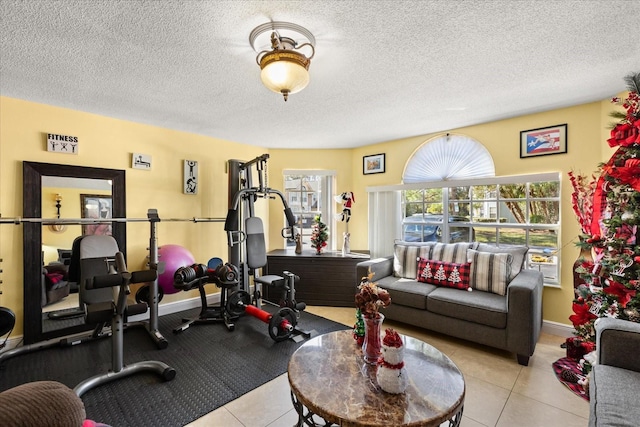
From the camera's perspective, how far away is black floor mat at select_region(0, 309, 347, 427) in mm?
1908

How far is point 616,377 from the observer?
145 centimetres

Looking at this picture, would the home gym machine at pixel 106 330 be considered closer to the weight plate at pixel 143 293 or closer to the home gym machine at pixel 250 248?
the weight plate at pixel 143 293

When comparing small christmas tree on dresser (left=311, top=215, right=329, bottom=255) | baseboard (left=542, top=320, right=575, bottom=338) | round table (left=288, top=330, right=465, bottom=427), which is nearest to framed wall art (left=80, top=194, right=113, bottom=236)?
small christmas tree on dresser (left=311, top=215, right=329, bottom=255)

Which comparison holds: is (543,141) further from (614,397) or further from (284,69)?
(284,69)

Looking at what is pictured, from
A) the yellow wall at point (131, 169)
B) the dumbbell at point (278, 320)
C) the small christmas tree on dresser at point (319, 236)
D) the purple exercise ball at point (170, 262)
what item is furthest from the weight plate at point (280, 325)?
the yellow wall at point (131, 169)

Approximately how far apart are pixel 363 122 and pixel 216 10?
85.8 inches

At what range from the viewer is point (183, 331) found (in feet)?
10.2

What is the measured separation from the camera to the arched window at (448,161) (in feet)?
11.7

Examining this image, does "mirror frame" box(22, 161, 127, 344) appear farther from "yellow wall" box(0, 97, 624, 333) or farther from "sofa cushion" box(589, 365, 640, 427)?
"sofa cushion" box(589, 365, 640, 427)

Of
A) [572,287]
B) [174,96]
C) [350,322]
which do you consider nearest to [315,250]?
[350,322]

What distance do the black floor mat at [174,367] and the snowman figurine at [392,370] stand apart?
1.22m

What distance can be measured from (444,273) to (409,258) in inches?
18.4

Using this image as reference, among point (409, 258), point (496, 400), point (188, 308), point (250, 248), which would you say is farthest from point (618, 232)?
point (188, 308)

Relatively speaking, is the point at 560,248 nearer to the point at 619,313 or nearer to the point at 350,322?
the point at 619,313
